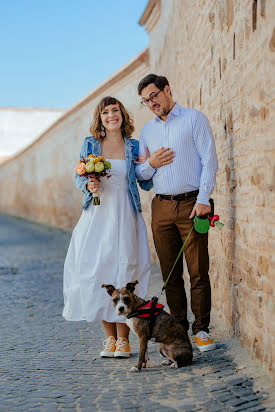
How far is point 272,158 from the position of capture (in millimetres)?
3215

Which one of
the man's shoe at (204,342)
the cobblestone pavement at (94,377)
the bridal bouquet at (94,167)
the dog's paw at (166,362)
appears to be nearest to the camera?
the cobblestone pavement at (94,377)

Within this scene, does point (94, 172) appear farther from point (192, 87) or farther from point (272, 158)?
point (192, 87)

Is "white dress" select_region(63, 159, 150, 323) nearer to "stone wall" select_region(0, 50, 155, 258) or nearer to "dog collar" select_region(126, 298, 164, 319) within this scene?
"dog collar" select_region(126, 298, 164, 319)

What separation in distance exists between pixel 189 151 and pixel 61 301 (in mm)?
3332

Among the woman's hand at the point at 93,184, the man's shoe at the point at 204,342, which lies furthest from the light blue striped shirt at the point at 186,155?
the man's shoe at the point at 204,342

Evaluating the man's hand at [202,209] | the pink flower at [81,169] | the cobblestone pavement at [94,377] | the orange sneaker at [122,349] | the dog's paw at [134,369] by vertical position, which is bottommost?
the cobblestone pavement at [94,377]

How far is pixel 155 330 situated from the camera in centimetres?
366

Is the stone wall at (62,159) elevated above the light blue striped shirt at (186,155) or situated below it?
above

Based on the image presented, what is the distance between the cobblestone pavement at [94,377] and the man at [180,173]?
1.73 ft

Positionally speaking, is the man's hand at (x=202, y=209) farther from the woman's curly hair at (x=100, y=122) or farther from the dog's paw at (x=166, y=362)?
the dog's paw at (x=166, y=362)

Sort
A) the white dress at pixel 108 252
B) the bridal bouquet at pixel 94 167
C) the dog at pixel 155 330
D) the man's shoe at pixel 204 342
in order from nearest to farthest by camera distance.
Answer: the dog at pixel 155 330
the bridal bouquet at pixel 94 167
the man's shoe at pixel 204 342
the white dress at pixel 108 252

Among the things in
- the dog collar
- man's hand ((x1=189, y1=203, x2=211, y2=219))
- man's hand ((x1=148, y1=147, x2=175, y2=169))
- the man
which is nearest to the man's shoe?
the man

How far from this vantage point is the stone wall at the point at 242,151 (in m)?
3.32

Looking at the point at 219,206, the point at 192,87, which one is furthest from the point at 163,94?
the point at 192,87
